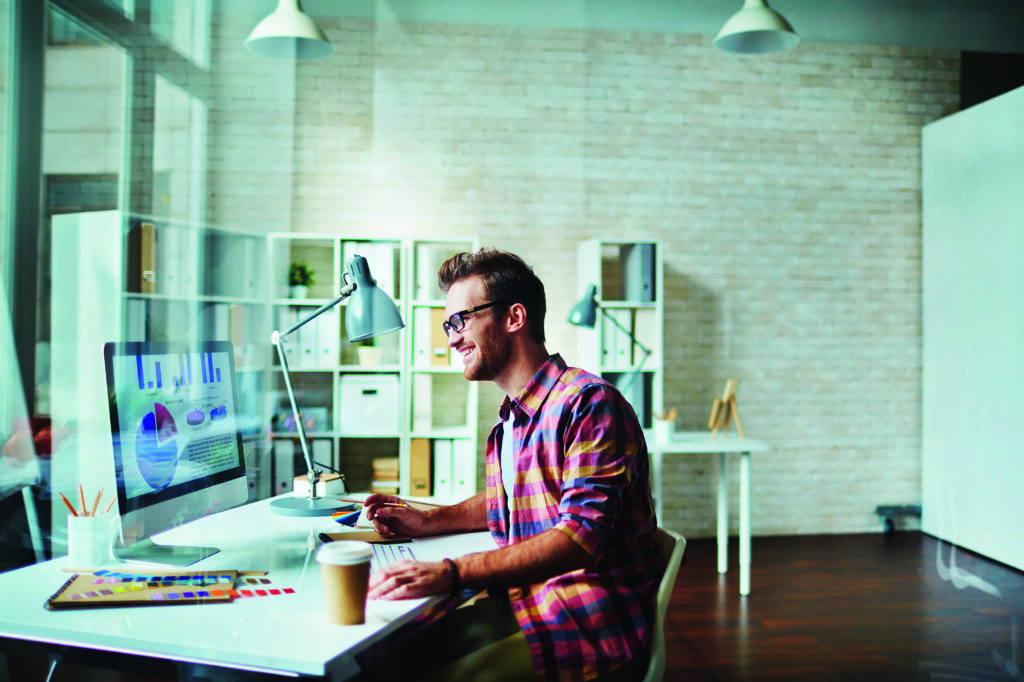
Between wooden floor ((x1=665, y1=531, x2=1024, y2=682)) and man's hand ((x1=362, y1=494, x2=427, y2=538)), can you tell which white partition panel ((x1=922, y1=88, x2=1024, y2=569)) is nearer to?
wooden floor ((x1=665, y1=531, x2=1024, y2=682))

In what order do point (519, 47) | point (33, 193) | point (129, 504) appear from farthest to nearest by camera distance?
1. point (519, 47)
2. point (33, 193)
3. point (129, 504)

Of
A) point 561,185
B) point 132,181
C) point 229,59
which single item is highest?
point 229,59

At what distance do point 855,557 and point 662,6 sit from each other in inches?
120

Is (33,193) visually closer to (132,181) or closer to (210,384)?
(132,181)

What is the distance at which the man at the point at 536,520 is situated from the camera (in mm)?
1346

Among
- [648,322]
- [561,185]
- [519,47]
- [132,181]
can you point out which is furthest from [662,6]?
[132,181]

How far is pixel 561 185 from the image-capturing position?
407 centimetres

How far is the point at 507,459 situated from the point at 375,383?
1.73m

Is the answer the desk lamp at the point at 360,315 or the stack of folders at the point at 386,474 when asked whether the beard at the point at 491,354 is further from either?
the stack of folders at the point at 386,474

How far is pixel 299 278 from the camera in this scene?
3551 mm

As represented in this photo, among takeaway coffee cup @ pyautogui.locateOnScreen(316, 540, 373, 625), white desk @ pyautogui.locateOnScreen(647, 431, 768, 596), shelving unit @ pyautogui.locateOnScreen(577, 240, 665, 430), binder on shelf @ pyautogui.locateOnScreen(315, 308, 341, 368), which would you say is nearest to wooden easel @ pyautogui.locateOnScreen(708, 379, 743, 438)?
white desk @ pyautogui.locateOnScreen(647, 431, 768, 596)

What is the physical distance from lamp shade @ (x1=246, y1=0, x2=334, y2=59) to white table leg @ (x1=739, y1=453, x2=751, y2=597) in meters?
2.78

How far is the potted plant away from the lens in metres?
3.53

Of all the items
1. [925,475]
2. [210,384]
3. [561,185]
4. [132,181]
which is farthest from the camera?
[925,475]
